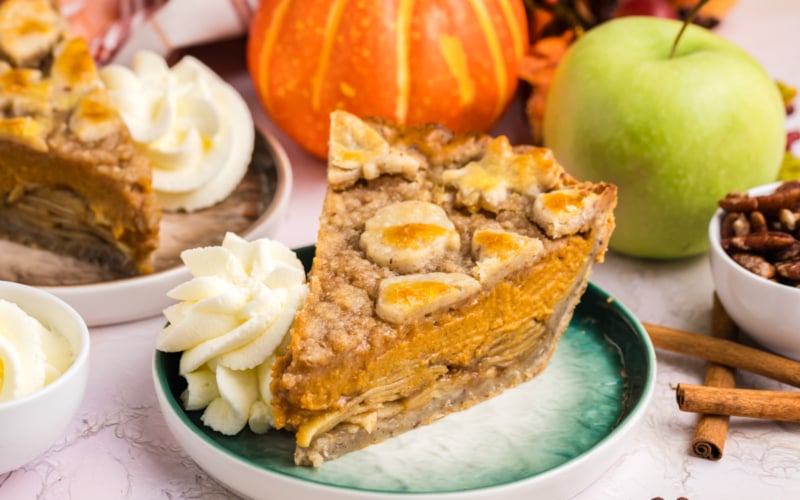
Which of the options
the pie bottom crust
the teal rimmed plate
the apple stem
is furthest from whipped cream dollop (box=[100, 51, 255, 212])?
the apple stem

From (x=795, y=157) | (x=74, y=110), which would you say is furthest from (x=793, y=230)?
(x=74, y=110)

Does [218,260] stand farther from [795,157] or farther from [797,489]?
[795,157]

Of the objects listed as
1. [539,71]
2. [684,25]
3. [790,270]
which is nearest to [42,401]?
[790,270]

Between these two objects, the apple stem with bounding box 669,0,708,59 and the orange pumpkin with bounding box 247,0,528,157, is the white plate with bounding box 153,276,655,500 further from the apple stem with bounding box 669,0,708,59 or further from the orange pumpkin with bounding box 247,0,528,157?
the orange pumpkin with bounding box 247,0,528,157

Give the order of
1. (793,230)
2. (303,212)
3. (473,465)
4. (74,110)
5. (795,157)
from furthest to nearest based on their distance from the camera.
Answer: (795,157) < (303,212) < (74,110) < (793,230) < (473,465)

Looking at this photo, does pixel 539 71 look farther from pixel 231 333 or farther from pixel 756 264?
pixel 231 333
